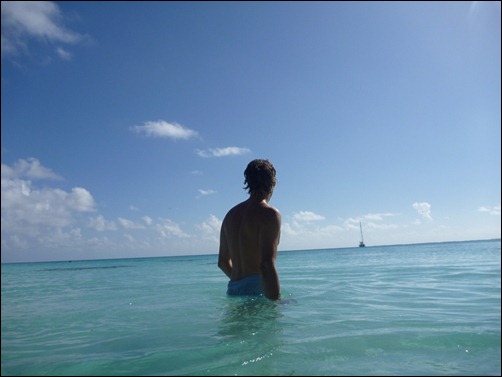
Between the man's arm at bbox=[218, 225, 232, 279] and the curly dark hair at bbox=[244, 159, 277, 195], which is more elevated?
the curly dark hair at bbox=[244, 159, 277, 195]

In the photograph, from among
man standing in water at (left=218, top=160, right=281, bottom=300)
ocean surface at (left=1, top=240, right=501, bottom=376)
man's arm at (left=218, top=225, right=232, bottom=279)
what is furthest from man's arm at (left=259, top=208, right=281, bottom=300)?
man's arm at (left=218, top=225, right=232, bottom=279)

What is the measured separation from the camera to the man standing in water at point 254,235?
3.88 m

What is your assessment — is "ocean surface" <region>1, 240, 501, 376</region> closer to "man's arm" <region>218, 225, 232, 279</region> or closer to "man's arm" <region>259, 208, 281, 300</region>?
"man's arm" <region>259, 208, 281, 300</region>

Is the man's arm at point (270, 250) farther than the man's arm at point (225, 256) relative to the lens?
No

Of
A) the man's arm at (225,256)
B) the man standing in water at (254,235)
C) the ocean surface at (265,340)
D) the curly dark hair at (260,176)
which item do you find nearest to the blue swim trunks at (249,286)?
the man standing in water at (254,235)

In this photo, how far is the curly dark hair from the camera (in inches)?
166

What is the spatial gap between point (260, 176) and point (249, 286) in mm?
1461

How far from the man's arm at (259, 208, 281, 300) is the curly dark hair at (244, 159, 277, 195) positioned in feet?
1.18

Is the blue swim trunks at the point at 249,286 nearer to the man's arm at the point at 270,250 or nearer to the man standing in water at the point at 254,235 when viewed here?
the man standing in water at the point at 254,235

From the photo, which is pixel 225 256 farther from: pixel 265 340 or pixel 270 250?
pixel 265 340

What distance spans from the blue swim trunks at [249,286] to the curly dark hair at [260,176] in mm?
1141

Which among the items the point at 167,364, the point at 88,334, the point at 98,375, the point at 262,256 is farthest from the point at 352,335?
the point at 88,334

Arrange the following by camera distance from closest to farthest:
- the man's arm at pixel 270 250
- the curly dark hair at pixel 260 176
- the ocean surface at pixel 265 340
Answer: the ocean surface at pixel 265 340
the man's arm at pixel 270 250
the curly dark hair at pixel 260 176

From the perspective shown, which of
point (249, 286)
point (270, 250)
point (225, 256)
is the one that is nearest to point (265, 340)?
point (270, 250)
